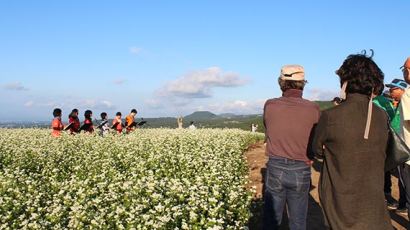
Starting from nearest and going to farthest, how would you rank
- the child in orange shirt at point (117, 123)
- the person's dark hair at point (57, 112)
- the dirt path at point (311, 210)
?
the dirt path at point (311, 210) < the person's dark hair at point (57, 112) < the child in orange shirt at point (117, 123)

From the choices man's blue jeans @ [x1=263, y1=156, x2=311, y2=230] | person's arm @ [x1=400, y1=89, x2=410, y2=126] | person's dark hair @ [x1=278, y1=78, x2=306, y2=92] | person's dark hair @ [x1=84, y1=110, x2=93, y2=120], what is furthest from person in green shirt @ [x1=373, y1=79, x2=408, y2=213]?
person's dark hair @ [x1=84, y1=110, x2=93, y2=120]

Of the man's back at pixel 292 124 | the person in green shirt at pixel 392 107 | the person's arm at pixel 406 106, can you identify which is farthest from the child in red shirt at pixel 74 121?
the person's arm at pixel 406 106

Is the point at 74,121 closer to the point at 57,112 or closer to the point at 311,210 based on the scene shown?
the point at 57,112

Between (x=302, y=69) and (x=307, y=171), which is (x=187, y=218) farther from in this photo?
(x=302, y=69)

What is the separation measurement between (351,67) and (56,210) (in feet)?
17.2

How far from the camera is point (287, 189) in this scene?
5.20 metres

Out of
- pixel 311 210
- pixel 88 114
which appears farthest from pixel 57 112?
pixel 311 210

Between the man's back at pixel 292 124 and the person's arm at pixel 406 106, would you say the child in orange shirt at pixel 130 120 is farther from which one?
the person's arm at pixel 406 106

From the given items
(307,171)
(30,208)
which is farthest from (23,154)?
(307,171)

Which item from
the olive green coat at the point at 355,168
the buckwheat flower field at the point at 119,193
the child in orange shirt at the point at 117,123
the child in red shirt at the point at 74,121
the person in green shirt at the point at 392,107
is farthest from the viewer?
the child in orange shirt at the point at 117,123

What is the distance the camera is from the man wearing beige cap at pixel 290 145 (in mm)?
5094

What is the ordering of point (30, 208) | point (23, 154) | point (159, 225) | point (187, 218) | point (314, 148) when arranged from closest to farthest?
point (314, 148)
point (159, 225)
point (187, 218)
point (30, 208)
point (23, 154)

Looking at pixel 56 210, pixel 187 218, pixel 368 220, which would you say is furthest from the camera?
pixel 56 210

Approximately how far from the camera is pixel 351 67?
400cm
